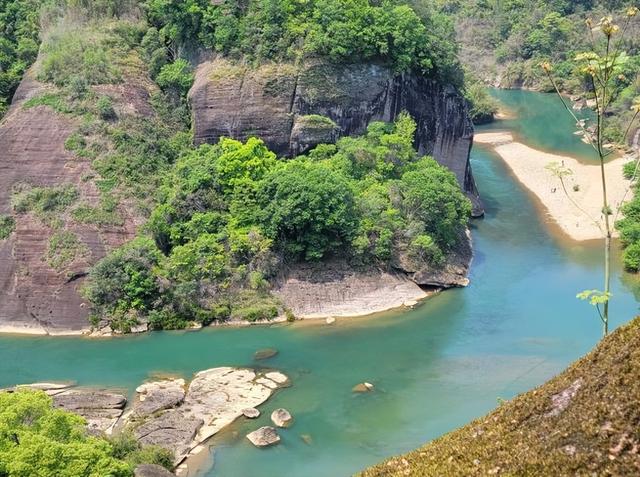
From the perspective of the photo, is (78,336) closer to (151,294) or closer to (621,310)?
(151,294)

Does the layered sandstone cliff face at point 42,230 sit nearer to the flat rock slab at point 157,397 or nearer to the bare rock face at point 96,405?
the bare rock face at point 96,405

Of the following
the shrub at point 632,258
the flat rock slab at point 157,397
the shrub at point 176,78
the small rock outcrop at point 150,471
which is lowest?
the flat rock slab at point 157,397

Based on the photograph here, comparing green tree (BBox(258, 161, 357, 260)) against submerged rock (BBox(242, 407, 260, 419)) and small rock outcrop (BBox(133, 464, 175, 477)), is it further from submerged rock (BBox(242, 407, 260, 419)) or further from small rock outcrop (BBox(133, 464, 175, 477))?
small rock outcrop (BBox(133, 464, 175, 477))

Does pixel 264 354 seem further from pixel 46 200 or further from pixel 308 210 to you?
pixel 46 200

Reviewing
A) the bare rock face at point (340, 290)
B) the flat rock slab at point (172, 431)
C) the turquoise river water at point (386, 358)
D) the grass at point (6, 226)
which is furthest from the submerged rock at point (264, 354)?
the grass at point (6, 226)

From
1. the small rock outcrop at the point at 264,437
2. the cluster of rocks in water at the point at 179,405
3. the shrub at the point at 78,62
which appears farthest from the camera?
the shrub at the point at 78,62

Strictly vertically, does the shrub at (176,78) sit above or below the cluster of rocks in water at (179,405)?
above

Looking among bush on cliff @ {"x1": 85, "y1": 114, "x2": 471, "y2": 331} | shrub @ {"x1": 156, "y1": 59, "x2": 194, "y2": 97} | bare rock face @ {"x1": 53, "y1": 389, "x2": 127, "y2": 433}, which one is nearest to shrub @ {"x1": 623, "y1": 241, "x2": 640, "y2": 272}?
bush on cliff @ {"x1": 85, "y1": 114, "x2": 471, "y2": 331}
